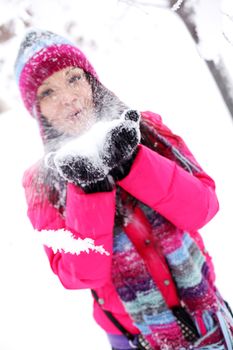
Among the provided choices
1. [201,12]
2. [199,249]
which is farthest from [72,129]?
[199,249]

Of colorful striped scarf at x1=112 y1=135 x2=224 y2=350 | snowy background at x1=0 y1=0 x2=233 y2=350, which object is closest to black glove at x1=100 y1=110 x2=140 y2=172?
colorful striped scarf at x1=112 y1=135 x2=224 y2=350

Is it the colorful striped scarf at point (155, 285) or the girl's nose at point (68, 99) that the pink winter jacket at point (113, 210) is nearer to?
the colorful striped scarf at point (155, 285)

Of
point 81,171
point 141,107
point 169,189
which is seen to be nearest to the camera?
point 81,171

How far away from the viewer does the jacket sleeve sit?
2.89 feet

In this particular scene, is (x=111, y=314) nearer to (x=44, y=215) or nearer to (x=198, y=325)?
(x=198, y=325)

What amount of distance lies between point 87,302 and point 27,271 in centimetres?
60

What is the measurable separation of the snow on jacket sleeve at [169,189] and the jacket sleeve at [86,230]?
9 centimetres

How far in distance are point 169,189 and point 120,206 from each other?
16cm

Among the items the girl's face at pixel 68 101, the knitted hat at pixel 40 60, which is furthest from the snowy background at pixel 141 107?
the girl's face at pixel 68 101

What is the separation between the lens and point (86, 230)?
88cm

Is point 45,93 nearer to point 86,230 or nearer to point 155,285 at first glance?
point 86,230

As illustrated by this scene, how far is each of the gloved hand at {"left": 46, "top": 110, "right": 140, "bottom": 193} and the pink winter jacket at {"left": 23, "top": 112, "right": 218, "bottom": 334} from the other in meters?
0.08

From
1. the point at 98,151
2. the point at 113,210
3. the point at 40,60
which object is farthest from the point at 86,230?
the point at 40,60

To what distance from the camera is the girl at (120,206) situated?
867mm
